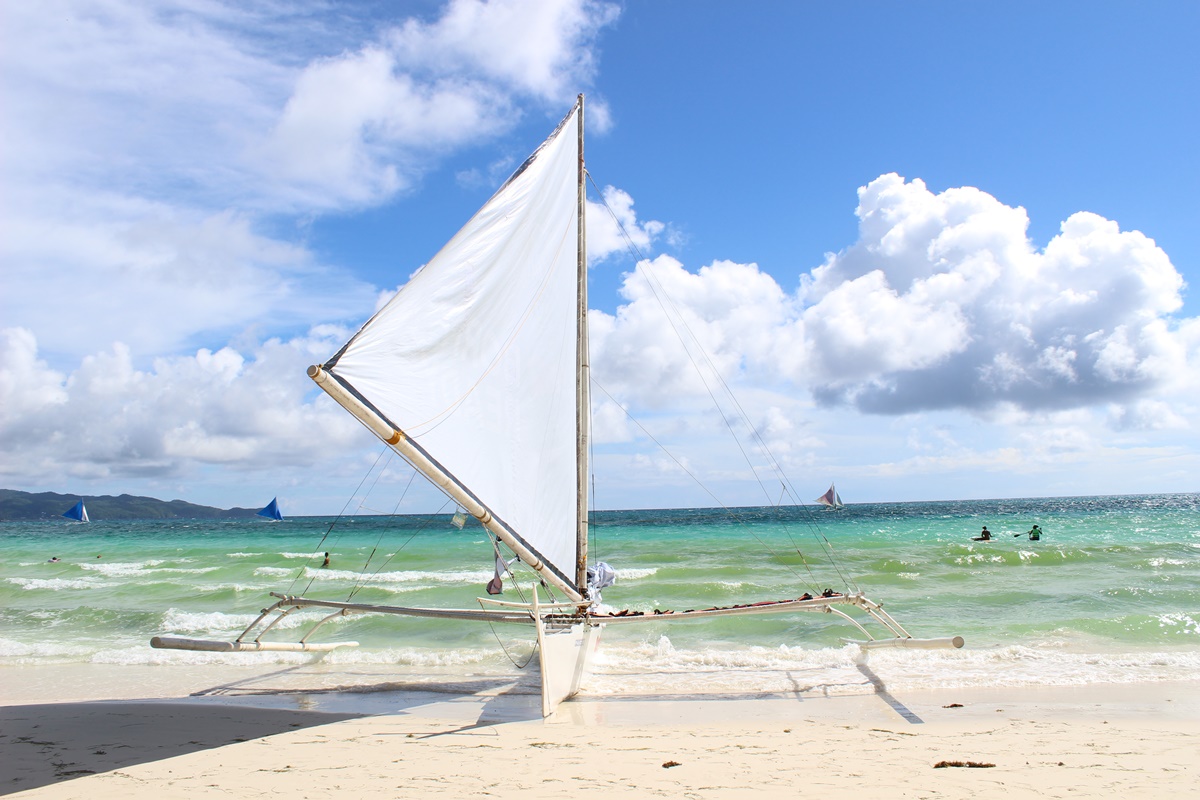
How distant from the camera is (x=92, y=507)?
520ft

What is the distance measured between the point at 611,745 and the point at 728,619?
868 centimetres

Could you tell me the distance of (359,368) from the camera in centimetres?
630

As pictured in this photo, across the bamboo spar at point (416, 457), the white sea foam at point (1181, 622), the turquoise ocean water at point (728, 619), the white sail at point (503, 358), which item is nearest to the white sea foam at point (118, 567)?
the turquoise ocean water at point (728, 619)

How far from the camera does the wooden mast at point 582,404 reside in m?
10.1

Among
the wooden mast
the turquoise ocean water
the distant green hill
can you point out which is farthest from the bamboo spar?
the distant green hill

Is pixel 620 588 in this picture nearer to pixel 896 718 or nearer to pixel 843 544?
pixel 896 718

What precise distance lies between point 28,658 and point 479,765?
445 inches

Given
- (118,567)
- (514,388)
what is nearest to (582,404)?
(514,388)

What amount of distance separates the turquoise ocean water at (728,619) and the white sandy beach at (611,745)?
1.53 m

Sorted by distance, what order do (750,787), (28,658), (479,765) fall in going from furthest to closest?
(28,658) < (479,765) < (750,787)

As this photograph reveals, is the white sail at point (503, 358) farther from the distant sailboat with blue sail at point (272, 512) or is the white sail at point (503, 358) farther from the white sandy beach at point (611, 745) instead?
the distant sailboat with blue sail at point (272, 512)

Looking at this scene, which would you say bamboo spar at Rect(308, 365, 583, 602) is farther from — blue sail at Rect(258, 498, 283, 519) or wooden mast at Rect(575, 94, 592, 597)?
blue sail at Rect(258, 498, 283, 519)

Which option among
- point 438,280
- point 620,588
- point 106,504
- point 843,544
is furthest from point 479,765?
point 106,504

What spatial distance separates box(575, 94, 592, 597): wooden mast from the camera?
33.0ft
